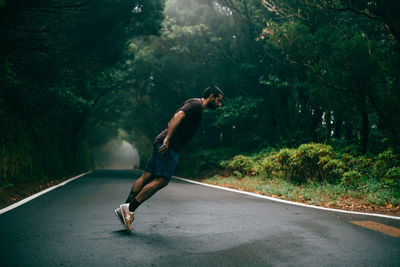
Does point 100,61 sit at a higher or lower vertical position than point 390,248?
higher

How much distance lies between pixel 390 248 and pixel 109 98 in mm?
31211

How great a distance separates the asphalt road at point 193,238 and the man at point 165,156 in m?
0.34

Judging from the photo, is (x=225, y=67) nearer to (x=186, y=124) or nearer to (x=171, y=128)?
(x=186, y=124)

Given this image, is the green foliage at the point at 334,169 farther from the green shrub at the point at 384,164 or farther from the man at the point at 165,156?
the man at the point at 165,156

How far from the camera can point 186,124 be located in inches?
183

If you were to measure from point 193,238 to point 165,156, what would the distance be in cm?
110

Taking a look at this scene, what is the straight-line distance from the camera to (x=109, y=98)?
3284cm

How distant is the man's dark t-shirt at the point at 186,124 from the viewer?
459 centimetres

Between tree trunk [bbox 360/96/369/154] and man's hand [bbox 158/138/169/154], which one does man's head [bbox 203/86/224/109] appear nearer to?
man's hand [bbox 158/138/169/154]

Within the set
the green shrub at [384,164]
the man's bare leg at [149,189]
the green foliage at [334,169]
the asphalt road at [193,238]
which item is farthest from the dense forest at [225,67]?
the man's bare leg at [149,189]

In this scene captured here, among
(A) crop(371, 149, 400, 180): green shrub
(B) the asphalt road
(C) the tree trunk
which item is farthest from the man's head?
(C) the tree trunk

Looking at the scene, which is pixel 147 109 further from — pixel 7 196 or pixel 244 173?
pixel 7 196

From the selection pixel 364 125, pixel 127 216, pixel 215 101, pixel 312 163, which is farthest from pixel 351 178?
pixel 127 216

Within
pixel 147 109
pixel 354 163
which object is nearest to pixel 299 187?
pixel 354 163
